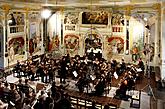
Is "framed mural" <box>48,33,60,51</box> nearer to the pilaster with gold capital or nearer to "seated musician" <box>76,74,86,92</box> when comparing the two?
the pilaster with gold capital

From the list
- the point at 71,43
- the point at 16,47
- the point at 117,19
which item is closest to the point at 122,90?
the point at 16,47

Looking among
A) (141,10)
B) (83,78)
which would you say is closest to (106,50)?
(141,10)

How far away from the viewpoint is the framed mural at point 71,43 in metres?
24.2

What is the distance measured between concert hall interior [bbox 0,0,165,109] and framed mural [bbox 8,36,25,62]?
0.20ft

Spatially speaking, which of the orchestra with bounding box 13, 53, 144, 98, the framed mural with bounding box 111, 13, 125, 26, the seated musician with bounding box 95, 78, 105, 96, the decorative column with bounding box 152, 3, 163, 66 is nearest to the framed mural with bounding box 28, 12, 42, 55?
the orchestra with bounding box 13, 53, 144, 98

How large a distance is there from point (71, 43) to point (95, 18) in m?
3.06

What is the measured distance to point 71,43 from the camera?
24.3 metres

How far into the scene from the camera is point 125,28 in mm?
22047

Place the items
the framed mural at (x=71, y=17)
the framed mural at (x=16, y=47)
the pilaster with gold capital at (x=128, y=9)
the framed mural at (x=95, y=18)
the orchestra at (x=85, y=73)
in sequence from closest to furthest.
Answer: the orchestra at (x=85, y=73) < the framed mural at (x=16, y=47) < the pilaster with gold capital at (x=128, y=9) < the framed mural at (x=95, y=18) < the framed mural at (x=71, y=17)

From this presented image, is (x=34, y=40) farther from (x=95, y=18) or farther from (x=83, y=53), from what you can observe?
(x=95, y=18)

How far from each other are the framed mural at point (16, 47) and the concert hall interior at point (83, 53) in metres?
0.06

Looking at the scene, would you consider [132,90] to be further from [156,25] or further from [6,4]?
[6,4]

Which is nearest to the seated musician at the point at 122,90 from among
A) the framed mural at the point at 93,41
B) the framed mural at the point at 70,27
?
the framed mural at the point at 93,41

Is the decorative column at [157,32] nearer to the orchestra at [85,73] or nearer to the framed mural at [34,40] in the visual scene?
the orchestra at [85,73]
